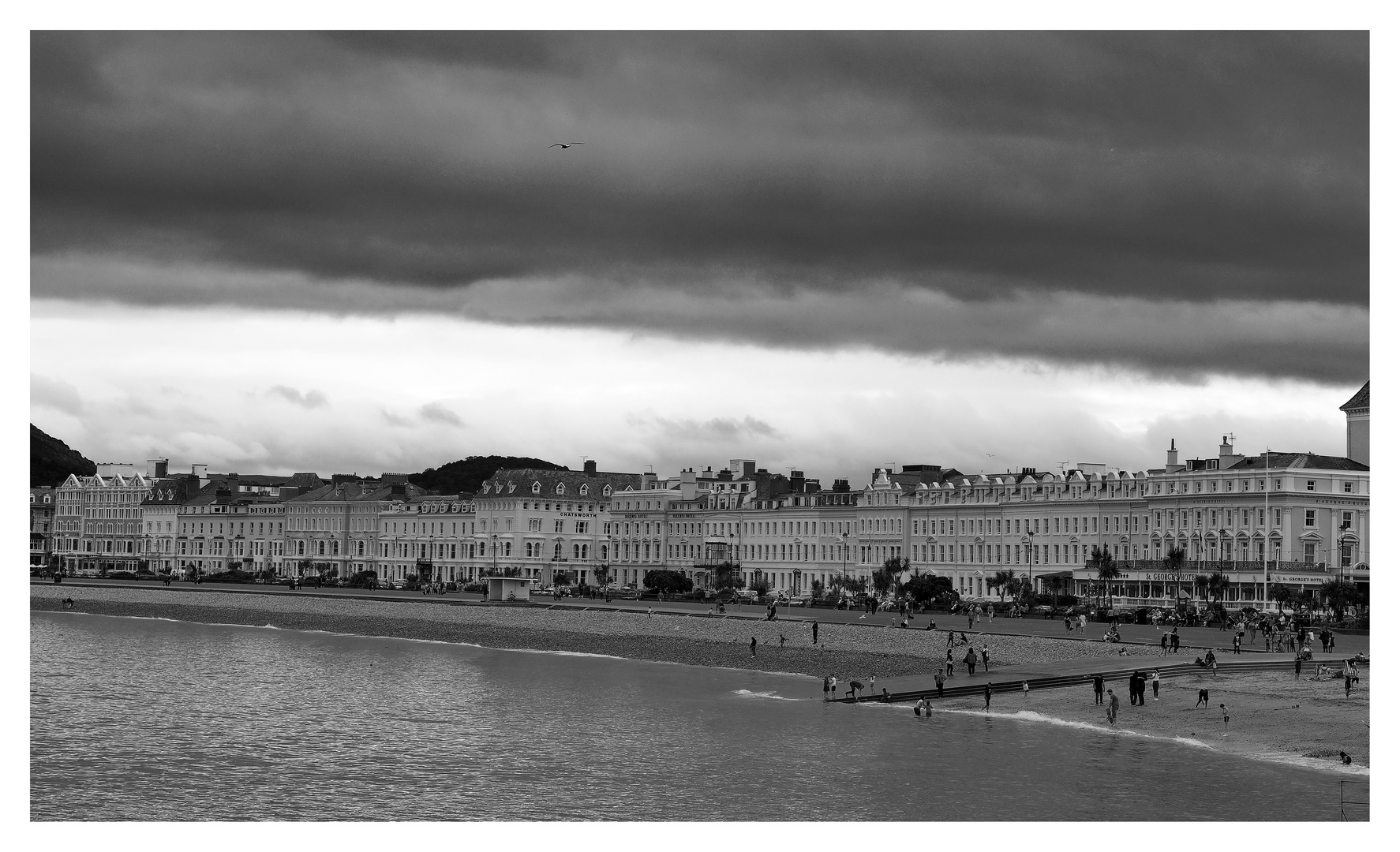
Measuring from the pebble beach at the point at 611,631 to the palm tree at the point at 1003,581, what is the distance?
63.4 feet

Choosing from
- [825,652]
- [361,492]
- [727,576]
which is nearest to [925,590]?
[825,652]

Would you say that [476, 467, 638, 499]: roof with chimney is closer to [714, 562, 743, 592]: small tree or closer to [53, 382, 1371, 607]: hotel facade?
[53, 382, 1371, 607]: hotel facade

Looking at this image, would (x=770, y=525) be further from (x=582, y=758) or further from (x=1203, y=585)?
(x=582, y=758)

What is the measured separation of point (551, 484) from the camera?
453 ft

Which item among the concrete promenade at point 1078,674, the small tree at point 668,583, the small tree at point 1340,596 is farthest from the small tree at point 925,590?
the concrete promenade at point 1078,674

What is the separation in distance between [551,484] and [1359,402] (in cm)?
6551

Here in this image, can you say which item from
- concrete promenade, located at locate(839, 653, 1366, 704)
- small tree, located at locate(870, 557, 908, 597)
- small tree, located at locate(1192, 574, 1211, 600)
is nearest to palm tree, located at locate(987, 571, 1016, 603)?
small tree, located at locate(870, 557, 908, 597)

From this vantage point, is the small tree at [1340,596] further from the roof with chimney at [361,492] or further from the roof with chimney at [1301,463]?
the roof with chimney at [361,492]

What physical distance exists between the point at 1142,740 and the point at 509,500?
96.1m

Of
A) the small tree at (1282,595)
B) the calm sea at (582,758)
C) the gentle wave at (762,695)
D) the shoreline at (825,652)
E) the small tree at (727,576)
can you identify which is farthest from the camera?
the small tree at (727,576)

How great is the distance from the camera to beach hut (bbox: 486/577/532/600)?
10712cm

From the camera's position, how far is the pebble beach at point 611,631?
67.8 m

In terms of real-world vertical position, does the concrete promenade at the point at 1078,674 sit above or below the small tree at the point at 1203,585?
below
